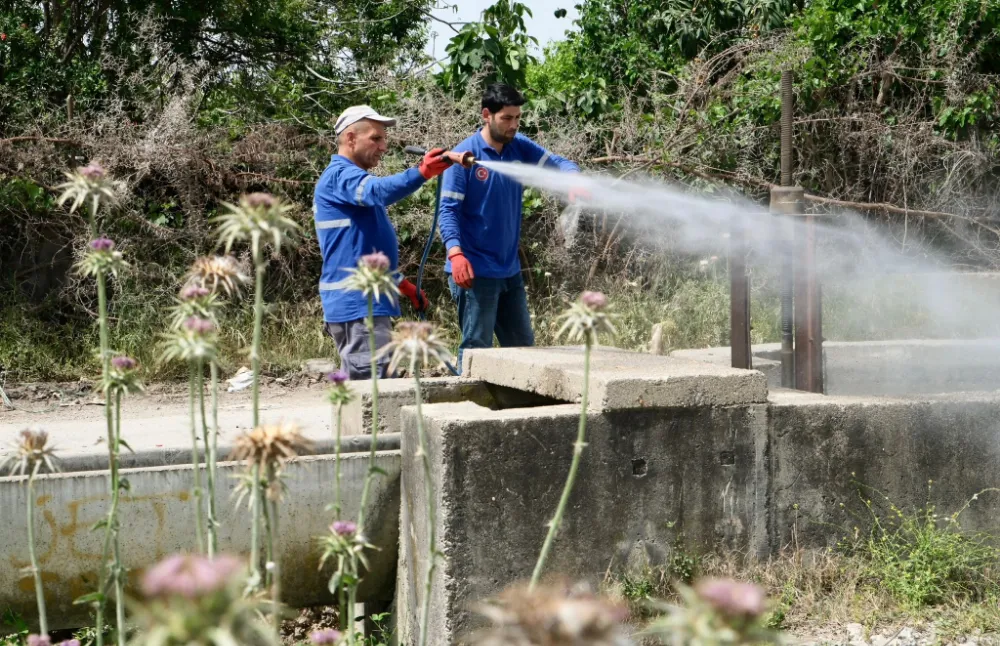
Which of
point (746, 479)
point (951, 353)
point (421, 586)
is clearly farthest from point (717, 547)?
point (951, 353)

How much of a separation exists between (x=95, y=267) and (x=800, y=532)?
2794 millimetres

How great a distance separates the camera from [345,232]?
16.5 ft

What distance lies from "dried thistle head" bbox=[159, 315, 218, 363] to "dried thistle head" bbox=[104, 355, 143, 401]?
0.58 ft

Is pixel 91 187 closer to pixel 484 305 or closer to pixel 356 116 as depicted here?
pixel 356 116

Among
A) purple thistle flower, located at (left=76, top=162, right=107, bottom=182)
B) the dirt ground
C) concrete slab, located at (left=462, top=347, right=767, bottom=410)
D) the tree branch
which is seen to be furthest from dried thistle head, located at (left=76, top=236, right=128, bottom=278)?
the tree branch

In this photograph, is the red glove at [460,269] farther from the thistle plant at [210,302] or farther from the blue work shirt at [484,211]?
the thistle plant at [210,302]

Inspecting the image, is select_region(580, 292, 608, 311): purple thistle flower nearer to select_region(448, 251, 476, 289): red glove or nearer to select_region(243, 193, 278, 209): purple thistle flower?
select_region(243, 193, 278, 209): purple thistle flower

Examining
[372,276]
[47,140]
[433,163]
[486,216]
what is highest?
[47,140]

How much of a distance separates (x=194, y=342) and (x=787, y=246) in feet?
11.2

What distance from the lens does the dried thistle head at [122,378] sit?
2.00 meters

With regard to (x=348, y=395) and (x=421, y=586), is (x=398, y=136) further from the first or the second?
(x=348, y=395)

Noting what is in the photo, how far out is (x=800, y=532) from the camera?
3.97 meters

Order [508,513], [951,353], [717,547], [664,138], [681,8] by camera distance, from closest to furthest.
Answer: [508,513], [717,547], [951,353], [664,138], [681,8]

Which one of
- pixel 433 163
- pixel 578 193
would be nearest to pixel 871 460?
pixel 578 193
